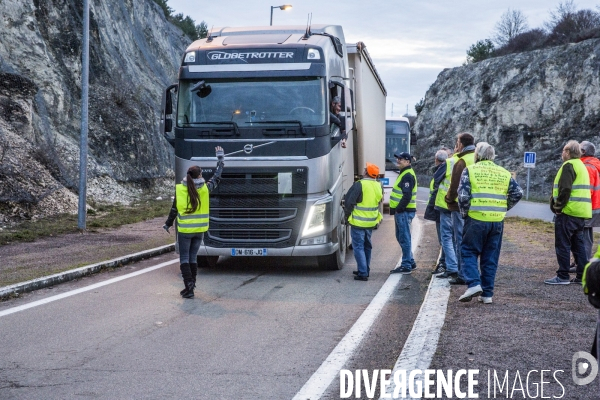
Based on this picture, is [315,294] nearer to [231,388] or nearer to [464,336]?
[464,336]

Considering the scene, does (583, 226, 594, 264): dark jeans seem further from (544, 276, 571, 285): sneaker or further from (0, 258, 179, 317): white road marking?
(0, 258, 179, 317): white road marking

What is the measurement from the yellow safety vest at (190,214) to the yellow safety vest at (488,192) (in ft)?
11.6

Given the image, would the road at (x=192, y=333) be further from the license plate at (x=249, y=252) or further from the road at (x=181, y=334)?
the license plate at (x=249, y=252)

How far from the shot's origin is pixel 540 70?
6544 cm

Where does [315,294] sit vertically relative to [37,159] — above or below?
below

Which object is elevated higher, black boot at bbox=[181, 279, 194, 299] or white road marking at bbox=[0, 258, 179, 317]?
black boot at bbox=[181, 279, 194, 299]

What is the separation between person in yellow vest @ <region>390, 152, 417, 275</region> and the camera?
39.4 feet

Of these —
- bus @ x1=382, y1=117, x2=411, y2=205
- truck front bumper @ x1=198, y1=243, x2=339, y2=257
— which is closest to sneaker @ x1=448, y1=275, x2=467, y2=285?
truck front bumper @ x1=198, y1=243, x2=339, y2=257

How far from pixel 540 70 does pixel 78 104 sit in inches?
1851

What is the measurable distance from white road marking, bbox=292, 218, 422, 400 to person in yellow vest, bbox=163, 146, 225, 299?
2409 mm

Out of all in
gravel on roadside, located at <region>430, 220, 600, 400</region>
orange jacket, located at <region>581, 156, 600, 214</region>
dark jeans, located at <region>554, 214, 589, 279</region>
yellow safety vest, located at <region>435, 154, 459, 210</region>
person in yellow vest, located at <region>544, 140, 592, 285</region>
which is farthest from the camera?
yellow safety vest, located at <region>435, 154, 459, 210</region>

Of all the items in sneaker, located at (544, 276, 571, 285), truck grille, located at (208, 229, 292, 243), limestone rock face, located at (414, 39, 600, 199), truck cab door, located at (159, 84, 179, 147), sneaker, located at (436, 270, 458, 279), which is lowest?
sneaker, located at (436, 270, 458, 279)

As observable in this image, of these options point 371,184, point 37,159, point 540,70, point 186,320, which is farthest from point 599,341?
point 540,70

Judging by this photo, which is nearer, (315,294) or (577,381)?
(577,381)
